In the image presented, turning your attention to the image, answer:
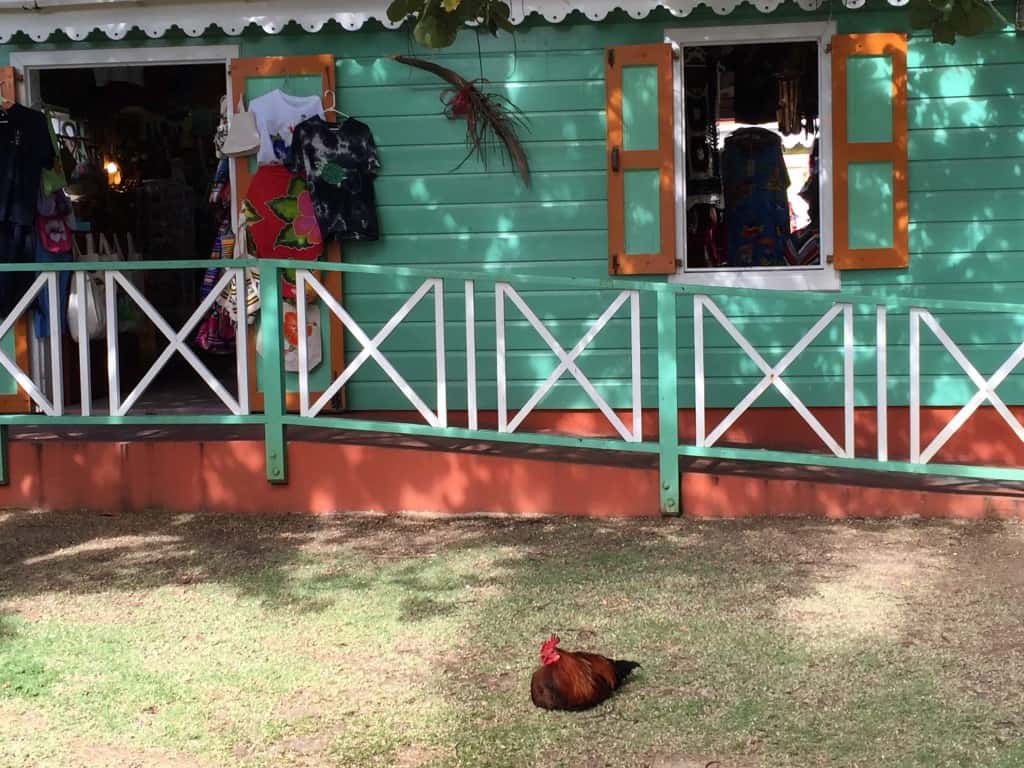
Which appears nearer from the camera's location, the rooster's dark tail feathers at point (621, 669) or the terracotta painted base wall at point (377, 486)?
the rooster's dark tail feathers at point (621, 669)

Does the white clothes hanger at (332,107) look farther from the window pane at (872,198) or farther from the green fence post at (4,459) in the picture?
the window pane at (872,198)

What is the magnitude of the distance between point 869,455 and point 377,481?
267 cm

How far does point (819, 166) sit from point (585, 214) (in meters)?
1.34

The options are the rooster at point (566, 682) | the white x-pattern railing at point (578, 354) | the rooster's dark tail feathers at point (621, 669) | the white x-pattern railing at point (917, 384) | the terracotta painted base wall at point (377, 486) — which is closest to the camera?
the rooster at point (566, 682)

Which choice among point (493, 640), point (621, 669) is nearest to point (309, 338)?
point (493, 640)

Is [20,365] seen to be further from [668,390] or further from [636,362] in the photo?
[668,390]

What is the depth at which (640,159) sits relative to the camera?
761 cm

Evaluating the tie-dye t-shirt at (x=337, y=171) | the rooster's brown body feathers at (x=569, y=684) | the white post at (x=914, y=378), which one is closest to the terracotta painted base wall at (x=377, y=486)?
the white post at (x=914, y=378)

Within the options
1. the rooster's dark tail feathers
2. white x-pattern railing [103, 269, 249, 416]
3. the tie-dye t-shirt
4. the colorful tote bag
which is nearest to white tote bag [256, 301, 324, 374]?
the colorful tote bag

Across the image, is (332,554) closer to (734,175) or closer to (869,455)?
(869,455)

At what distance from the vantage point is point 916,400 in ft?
20.2

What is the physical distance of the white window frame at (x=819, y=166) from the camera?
7.57m

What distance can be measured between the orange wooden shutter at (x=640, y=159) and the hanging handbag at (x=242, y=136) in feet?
6.45

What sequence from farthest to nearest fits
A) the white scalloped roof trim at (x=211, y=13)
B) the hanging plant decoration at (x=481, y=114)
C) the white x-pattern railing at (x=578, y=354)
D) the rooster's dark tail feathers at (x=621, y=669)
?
the hanging plant decoration at (x=481, y=114), the white scalloped roof trim at (x=211, y=13), the white x-pattern railing at (x=578, y=354), the rooster's dark tail feathers at (x=621, y=669)
